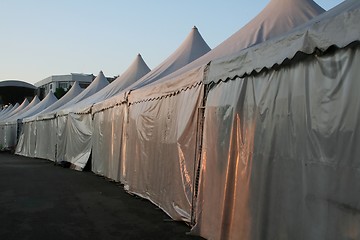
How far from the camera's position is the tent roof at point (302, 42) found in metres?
3.19

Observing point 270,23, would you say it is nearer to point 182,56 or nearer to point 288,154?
point 288,154

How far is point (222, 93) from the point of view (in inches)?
225

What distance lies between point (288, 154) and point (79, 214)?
5241 mm

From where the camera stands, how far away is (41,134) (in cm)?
2534

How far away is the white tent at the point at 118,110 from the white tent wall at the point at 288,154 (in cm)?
623

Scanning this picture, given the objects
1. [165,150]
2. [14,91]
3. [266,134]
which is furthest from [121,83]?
[14,91]

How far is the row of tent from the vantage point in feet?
10.6

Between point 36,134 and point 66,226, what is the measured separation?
2111 cm

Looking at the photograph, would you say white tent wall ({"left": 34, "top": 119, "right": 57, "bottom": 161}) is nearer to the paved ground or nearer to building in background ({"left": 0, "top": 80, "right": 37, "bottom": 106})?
the paved ground

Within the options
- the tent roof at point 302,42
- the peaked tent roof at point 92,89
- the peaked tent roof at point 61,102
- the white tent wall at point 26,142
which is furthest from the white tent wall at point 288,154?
the white tent wall at point 26,142

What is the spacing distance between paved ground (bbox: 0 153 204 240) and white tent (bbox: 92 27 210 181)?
1086mm

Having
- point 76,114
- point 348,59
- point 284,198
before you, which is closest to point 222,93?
point 284,198

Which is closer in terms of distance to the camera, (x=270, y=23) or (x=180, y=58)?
(x=270, y=23)

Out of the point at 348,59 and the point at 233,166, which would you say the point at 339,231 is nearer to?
the point at 348,59
